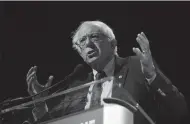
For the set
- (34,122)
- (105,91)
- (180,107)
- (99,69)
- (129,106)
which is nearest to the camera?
(129,106)

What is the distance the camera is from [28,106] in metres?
1.79

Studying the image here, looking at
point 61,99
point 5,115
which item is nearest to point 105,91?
point 61,99

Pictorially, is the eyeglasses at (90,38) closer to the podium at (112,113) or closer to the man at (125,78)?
the man at (125,78)

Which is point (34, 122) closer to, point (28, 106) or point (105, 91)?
point (28, 106)

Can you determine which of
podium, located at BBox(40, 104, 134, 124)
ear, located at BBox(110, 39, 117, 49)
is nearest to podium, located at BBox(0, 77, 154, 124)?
podium, located at BBox(40, 104, 134, 124)

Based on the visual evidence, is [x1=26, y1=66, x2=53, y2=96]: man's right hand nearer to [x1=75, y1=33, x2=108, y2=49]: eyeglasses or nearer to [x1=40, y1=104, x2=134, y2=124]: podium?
[x1=75, y1=33, x2=108, y2=49]: eyeglasses

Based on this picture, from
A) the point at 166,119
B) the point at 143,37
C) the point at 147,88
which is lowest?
the point at 166,119

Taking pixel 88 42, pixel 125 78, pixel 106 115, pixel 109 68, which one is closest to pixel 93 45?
pixel 88 42

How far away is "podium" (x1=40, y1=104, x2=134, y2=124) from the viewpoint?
1.41m

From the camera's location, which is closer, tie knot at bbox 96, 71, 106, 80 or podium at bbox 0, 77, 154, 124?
podium at bbox 0, 77, 154, 124

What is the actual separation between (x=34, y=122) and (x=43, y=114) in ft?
0.21

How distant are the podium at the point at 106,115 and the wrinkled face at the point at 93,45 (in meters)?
0.62

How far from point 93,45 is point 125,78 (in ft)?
0.80

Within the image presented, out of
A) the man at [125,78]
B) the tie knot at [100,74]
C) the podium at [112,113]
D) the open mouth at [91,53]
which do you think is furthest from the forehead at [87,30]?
the podium at [112,113]
